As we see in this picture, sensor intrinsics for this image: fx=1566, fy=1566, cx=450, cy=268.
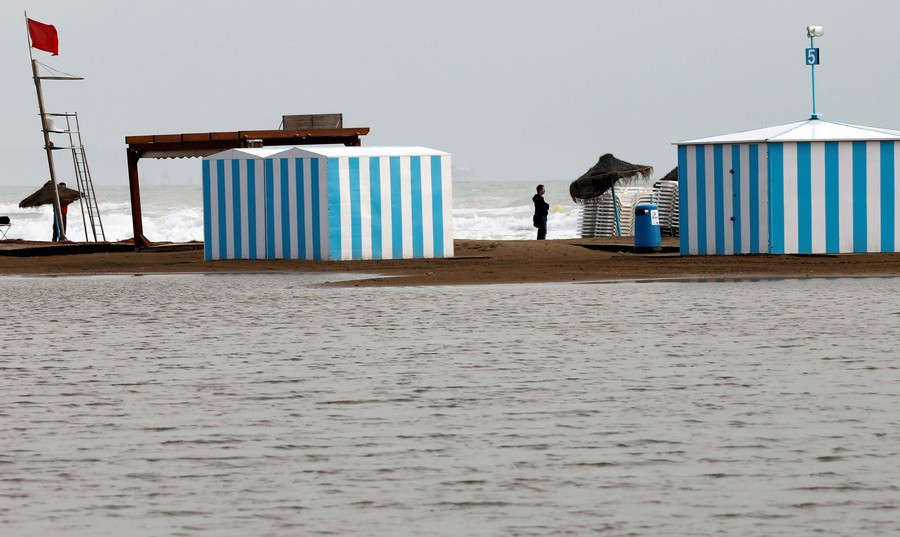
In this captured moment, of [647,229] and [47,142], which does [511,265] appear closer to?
[647,229]

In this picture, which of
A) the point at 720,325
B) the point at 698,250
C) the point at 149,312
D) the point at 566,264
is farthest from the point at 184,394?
the point at 698,250

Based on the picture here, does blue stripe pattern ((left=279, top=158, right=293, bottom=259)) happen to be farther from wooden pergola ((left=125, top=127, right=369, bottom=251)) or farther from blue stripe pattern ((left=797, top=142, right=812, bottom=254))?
blue stripe pattern ((left=797, top=142, right=812, bottom=254))

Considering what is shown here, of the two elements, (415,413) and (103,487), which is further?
(415,413)

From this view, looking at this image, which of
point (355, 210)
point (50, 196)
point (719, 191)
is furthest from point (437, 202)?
point (50, 196)

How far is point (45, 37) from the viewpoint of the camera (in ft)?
117

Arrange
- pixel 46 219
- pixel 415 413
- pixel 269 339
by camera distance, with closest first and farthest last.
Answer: pixel 415 413 → pixel 269 339 → pixel 46 219

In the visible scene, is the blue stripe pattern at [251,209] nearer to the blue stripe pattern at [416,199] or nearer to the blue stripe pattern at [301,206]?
the blue stripe pattern at [301,206]

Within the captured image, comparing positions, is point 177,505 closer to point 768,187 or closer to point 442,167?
point 768,187

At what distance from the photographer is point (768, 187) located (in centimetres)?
2372

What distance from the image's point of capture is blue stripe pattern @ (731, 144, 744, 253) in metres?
24.0

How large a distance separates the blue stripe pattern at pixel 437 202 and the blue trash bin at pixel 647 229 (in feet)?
10.9

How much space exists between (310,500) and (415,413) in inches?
88.8

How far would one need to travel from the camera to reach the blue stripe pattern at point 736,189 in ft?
78.6

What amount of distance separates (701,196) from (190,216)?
149 feet
